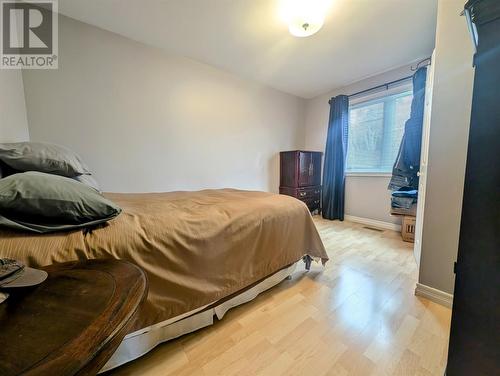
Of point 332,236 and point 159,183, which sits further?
point 332,236

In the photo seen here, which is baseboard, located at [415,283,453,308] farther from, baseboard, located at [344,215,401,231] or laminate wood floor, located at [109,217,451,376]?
baseboard, located at [344,215,401,231]

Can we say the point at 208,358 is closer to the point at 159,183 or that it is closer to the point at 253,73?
the point at 159,183

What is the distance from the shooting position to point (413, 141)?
2551 millimetres

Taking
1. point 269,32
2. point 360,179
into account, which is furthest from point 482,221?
point 360,179

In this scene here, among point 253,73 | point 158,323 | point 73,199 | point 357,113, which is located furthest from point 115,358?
point 357,113

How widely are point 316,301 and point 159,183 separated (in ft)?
7.27

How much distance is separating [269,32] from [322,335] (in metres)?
2.75

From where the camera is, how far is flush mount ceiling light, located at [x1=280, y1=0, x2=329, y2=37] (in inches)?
71.0

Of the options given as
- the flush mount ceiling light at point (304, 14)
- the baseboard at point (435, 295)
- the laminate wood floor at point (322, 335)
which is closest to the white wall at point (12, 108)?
the laminate wood floor at point (322, 335)

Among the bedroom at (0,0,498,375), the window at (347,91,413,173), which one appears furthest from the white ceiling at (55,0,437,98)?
the window at (347,91,413,173)

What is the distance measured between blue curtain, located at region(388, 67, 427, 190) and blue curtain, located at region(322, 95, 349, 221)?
97 cm

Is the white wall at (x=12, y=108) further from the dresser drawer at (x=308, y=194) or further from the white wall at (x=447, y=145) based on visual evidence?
the dresser drawer at (x=308, y=194)

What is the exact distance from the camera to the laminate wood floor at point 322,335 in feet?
Answer: 3.24

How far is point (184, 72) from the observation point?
273cm
